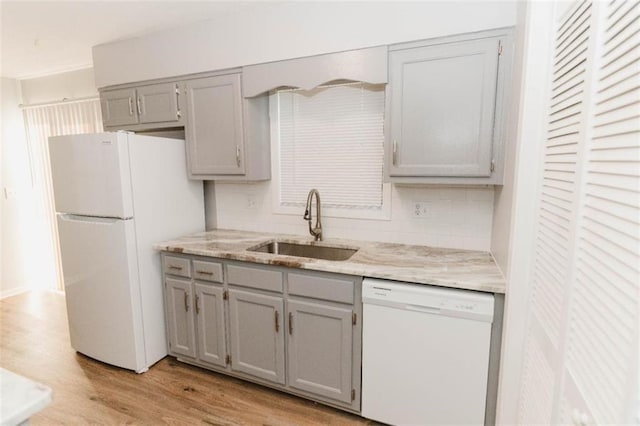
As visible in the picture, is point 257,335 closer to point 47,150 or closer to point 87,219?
point 87,219

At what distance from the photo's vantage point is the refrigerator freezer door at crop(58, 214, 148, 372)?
2.34 m

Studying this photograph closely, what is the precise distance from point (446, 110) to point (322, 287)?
1.24m

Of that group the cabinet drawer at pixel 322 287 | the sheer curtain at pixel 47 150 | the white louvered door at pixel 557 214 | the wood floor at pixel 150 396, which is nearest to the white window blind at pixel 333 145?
the cabinet drawer at pixel 322 287

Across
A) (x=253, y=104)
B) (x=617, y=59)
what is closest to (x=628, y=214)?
(x=617, y=59)

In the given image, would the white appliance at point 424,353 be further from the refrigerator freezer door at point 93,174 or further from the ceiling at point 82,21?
the ceiling at point 82,21

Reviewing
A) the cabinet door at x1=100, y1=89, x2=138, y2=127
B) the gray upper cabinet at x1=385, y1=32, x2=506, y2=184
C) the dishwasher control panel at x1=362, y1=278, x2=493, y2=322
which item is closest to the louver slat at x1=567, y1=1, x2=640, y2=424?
the dishwasher control panel at x1=362, y1=278, x2=493, y2=322

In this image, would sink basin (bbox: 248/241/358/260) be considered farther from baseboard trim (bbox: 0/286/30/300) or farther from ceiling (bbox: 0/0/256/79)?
baseboard trim (bbox: 0/286/30/300)

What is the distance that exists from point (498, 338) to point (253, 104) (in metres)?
2.15

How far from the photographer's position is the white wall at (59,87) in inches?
138

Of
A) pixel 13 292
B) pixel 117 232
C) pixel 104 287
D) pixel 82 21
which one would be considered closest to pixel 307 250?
pixel 117 232

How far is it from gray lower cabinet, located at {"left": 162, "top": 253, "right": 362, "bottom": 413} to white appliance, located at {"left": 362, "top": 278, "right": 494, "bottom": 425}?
0.09m

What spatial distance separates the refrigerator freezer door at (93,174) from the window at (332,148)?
110 centimetres

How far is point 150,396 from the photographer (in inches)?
87.1

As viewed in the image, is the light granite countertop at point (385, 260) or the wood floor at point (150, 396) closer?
the light granite countertop at point (385, 260)
